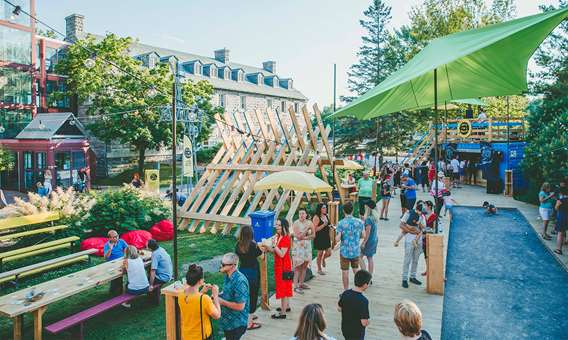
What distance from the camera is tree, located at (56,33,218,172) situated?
85.7 ft

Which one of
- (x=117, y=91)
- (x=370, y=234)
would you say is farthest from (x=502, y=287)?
(x=117, y=91)

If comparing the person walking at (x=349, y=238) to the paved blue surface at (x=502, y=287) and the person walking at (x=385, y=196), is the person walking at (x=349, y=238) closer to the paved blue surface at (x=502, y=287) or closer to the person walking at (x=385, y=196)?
the paved blue surface at (x=502, y=287)

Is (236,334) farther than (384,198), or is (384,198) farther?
(384,198)

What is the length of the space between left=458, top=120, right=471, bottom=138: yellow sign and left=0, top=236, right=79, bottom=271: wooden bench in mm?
19656

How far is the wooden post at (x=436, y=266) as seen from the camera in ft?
24.5

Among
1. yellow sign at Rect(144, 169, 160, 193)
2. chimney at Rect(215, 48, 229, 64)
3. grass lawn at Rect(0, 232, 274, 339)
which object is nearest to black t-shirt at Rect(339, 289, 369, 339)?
grass lawn at Rect(0, 232, 274, 339)

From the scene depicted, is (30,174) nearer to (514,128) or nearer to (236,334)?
(236,334)

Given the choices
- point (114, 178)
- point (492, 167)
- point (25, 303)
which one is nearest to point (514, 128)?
point (492, 167)

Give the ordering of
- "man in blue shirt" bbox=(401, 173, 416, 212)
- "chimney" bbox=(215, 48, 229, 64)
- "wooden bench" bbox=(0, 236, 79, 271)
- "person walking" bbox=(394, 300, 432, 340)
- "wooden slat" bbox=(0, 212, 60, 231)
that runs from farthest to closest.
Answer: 1. "chimney" bbox=(215, 48, 229, 64)
2. "man in blue shirt" bbox=(401, 173, 416, 212)
3. "wooden slat" bbox=(0, 212, 60, 231)
4. "wooden bench" bbox=(0, 236, 79, 271)
5. "person walking" bbox=(394, 300, 432, 340)

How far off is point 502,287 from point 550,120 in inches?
481

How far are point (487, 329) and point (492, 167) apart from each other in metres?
15.1


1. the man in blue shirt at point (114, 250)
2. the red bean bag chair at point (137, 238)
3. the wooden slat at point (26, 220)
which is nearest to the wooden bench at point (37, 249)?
the wooden slat at point (26, 220)

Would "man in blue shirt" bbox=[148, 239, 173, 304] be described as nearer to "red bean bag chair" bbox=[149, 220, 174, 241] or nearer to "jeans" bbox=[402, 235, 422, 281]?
"jeans" bbox=[402, 235, 422, 281]

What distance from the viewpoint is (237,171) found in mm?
13312
